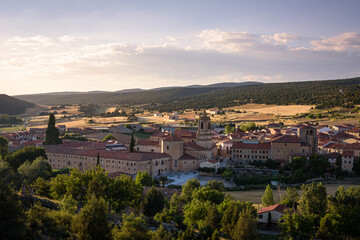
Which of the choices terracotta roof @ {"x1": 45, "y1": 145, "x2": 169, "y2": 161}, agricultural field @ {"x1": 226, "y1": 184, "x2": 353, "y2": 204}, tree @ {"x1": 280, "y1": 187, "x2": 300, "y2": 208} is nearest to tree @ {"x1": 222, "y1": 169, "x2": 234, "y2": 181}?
agricultural field @ {"x1": 226, "y1": 184, "x2": 353, "y2": 204}

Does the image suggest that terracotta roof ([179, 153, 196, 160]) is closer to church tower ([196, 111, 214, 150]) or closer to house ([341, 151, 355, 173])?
church tower ([196, 111, 214, 150])

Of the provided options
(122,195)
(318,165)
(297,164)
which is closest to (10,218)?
(122,195)

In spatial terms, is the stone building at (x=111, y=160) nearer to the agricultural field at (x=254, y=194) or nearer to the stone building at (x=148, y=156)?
the stone building at (x=148, y=156)

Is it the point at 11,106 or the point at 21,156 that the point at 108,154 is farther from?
the point at 11,106

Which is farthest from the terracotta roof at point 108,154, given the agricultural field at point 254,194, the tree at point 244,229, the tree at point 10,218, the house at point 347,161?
the tree at point 10,218

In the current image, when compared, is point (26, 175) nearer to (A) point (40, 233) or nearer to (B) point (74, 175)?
(B) point (74, 175)

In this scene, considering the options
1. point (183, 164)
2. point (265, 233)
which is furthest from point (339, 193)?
point (183, 164)
